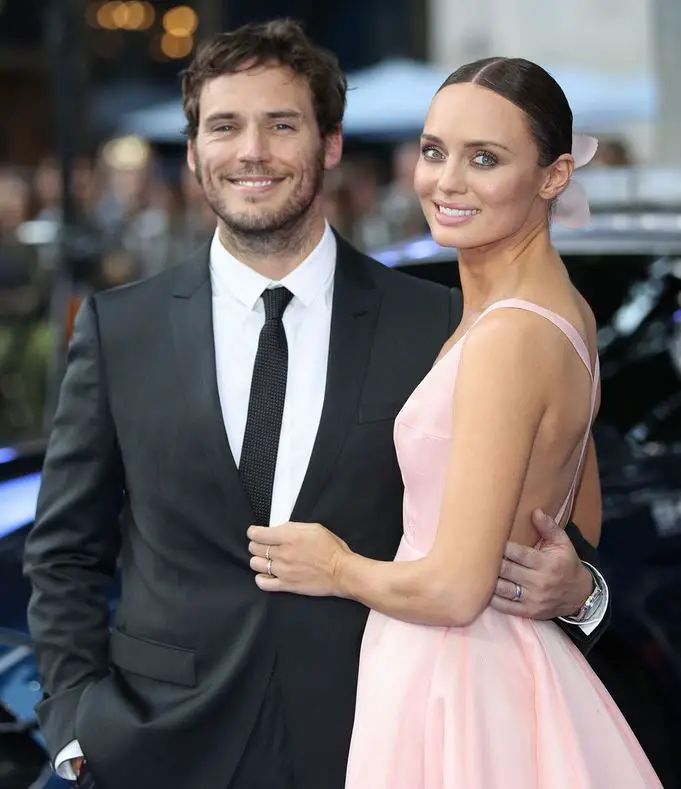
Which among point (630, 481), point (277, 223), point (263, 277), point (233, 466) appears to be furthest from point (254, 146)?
point (630, 481)

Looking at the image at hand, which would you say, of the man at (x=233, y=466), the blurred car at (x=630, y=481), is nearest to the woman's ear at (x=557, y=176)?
the man at (x=233, y=466)

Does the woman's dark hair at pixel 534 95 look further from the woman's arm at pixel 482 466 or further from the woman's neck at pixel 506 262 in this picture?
the woman's arm at pixel 482 466

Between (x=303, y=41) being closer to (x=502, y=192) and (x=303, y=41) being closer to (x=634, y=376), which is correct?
(x=502, y=192)

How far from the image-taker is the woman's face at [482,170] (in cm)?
235

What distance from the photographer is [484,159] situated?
238 cm

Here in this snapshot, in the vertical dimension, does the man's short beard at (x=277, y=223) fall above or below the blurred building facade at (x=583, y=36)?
below

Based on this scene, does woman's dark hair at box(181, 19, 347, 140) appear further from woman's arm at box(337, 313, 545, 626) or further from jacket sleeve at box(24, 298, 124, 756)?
woman's arm at box(337, 313, 545, 626)

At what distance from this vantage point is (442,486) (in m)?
2.40

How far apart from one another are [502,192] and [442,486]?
1.69 feet

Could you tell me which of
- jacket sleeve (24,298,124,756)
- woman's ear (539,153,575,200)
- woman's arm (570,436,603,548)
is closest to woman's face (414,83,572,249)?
woman's ear (539,153,575,200)

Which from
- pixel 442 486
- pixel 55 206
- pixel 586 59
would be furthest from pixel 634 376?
pixel 586 59

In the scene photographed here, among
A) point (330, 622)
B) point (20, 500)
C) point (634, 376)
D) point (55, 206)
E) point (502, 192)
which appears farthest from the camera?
point (55, 206)

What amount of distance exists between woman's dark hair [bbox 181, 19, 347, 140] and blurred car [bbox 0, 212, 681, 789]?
125cm

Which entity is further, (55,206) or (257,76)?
(55,206)
